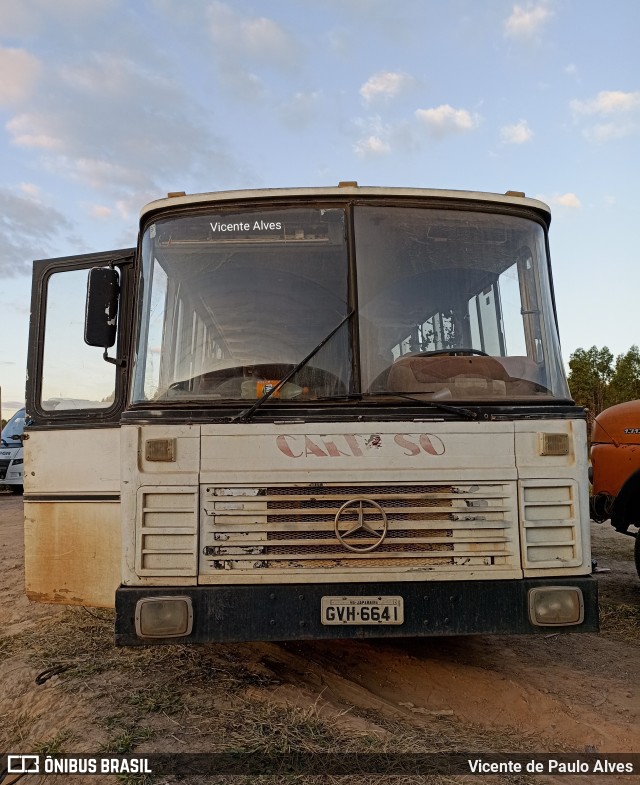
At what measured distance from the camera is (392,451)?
10.8ft

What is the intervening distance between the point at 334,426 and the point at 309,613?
0.90m

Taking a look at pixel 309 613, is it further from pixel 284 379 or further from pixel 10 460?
pixel 10 460

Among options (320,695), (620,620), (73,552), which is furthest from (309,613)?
(620,620)

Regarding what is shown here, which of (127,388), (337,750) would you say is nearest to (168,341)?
(127,388)

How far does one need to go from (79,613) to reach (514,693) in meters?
3.41

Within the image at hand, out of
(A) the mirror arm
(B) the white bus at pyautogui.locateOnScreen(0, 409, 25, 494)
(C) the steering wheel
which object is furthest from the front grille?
(B) the white bus at pyautogui.locateOnScreen(0, 409, 25, 494)

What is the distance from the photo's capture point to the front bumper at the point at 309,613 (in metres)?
3.21

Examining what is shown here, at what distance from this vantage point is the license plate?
3.21 meters

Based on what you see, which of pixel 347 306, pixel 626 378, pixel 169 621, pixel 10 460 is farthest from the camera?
pixel 626 378

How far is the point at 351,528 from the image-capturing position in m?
3.26

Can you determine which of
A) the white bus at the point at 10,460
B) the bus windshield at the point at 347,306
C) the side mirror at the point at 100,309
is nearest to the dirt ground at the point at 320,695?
the bus windshield at the point at 347,306

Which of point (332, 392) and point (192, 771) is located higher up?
point (332, 392)

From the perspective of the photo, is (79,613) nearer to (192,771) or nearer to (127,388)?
(127,388)

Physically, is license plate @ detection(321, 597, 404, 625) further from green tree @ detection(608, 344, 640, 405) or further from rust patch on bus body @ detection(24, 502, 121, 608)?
green tree @ detection(608, 344, 640, 405)
